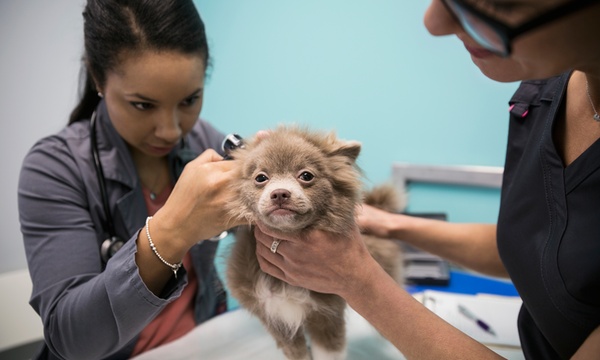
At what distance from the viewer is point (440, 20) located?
66cm

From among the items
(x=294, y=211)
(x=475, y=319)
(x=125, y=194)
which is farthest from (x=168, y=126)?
(x=475, y=319)

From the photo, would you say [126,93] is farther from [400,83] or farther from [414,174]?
[414,174]

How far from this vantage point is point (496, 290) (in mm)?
1612

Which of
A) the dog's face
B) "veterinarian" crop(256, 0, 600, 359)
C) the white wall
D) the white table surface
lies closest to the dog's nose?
the dog's face

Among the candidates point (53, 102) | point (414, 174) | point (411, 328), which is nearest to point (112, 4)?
point (53, 102)

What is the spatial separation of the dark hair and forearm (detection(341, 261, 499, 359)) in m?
0.69

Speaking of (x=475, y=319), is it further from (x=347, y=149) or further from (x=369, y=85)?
(x=369, y=85)

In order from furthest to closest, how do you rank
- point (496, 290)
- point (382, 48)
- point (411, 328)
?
point (382, 48) → point (496, 290) → point (411, 328)

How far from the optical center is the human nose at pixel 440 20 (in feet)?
2.12

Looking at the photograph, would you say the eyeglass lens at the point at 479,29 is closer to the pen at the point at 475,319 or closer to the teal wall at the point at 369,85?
the pen at the point at 475,319

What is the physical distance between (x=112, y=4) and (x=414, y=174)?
144cm

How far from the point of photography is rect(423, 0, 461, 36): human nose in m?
0.65

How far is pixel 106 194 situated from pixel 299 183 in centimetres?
54

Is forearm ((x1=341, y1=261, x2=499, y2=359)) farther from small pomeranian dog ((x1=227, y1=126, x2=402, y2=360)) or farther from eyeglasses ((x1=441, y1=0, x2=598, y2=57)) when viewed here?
eyeglasses ((x1=441, y1=0, x2=598, y2=57))
